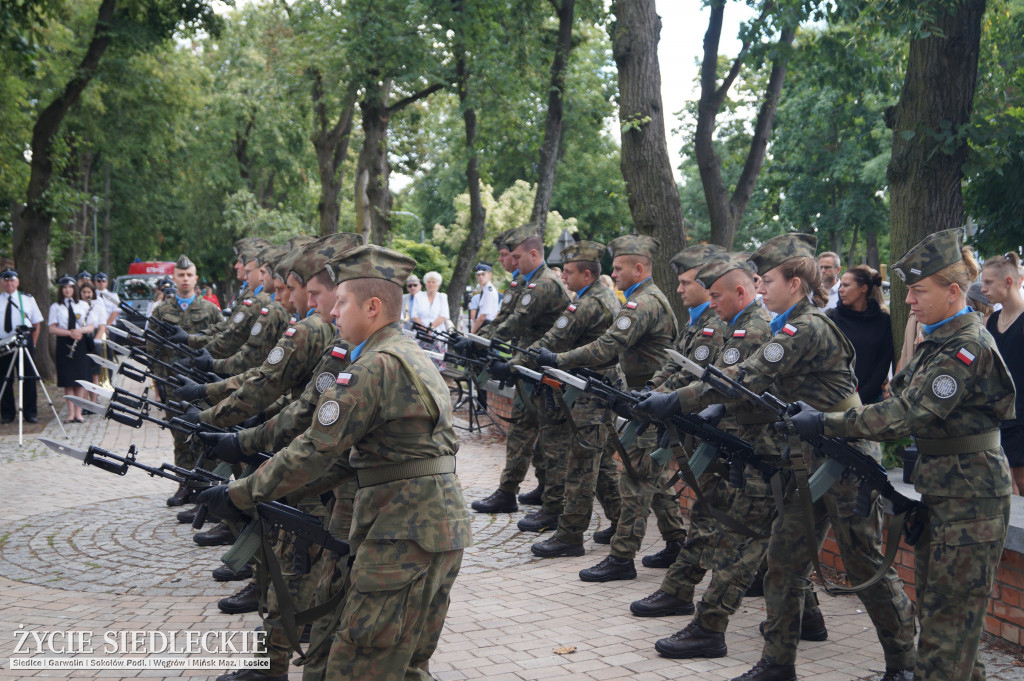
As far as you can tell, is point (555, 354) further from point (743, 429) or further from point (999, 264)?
point (999, 264)

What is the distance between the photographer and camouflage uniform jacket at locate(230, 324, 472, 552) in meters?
3.53

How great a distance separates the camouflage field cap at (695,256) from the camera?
21.0 ft

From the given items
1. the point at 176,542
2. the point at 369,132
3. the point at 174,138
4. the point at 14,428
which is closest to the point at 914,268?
the point at 176,542

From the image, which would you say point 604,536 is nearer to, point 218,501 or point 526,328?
point 526,328

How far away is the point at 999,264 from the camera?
6.77 meters

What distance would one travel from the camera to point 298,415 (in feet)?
14.7

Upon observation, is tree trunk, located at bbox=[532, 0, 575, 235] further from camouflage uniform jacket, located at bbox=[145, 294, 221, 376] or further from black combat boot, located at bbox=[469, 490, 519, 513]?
Result: black combat boot, located at bbox=[469, 490, 519, 513]

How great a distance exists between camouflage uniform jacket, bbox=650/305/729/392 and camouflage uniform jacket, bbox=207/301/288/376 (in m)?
2.85

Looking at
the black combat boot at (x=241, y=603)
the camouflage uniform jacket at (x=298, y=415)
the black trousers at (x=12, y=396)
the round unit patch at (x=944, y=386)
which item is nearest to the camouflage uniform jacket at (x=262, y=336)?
the black combat boot at (x=241, y=603)

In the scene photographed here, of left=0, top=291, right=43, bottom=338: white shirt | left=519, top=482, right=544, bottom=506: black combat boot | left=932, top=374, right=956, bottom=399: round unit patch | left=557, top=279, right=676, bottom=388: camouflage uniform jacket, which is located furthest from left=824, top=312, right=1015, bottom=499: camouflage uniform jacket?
left=0, top=291, right=43, bottom=338: white shirt

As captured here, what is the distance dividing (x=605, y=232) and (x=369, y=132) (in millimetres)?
28152

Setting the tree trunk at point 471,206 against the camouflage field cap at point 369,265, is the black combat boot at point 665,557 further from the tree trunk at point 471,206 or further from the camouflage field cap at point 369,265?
the tree trunk at point 471,206

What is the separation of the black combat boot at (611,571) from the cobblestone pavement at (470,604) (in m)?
0.08

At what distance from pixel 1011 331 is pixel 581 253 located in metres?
3.37
